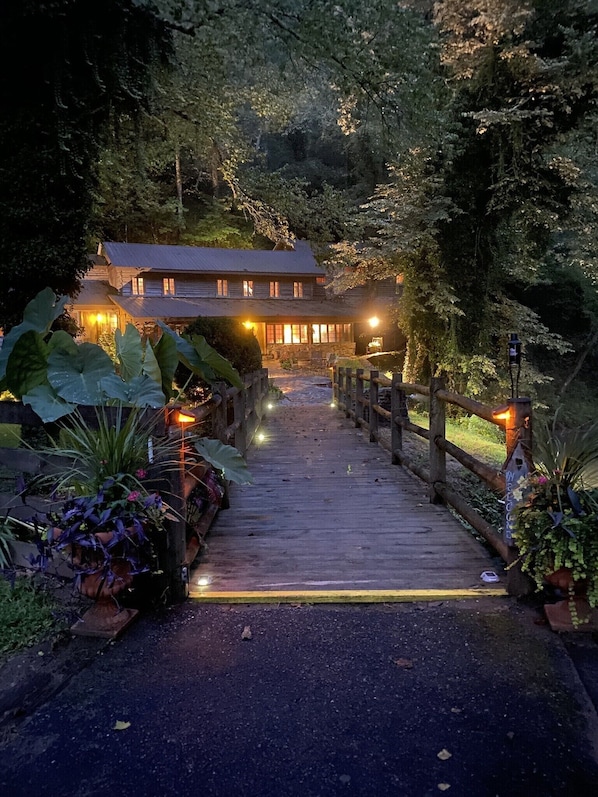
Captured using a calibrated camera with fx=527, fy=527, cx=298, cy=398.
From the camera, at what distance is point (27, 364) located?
A: 2.72 m

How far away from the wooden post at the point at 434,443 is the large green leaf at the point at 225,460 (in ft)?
7.31

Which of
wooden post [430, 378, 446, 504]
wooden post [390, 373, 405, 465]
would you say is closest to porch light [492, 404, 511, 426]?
wooden post [430, 378, 446, 504]

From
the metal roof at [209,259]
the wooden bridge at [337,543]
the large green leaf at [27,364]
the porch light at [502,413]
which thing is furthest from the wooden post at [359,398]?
the metal roof at [209,259]

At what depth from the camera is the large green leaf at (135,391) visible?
2.61m

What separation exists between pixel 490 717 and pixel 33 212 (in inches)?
286

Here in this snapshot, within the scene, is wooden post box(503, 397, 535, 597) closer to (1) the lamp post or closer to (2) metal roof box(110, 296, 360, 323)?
(1) the lamp post

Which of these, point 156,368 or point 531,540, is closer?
point 531,540

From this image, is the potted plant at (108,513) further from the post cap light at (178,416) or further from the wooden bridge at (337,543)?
the wooden bridge at (337,543)

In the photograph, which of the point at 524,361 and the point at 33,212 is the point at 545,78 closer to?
the point at 524,361

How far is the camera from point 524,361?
50.5 feet

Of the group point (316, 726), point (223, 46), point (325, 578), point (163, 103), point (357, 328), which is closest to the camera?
point (316, 726)

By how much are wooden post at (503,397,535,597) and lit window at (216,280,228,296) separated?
24872 mm

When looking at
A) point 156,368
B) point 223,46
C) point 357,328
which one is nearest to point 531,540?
point 156,368

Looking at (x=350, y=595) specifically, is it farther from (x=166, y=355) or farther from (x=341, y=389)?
(x=341, y=389)
